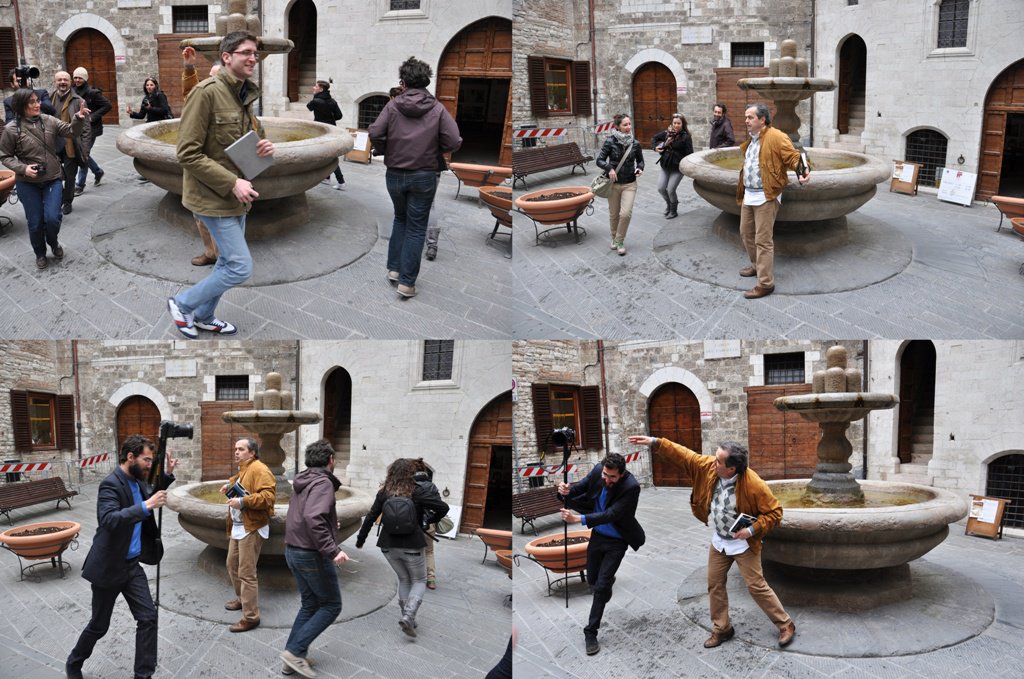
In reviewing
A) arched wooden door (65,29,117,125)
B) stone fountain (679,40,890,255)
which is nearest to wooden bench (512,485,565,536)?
stone fountain (679,40,890,255)

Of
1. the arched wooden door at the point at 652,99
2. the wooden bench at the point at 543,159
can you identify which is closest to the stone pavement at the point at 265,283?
the wooden bench at the point at 543,159

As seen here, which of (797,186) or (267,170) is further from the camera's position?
(797,186)

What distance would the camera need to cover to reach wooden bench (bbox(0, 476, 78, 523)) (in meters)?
10.7

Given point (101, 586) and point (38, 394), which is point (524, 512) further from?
point (38, 394)

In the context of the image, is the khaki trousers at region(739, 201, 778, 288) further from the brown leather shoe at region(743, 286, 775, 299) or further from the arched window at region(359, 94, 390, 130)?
the arched window at region(359, 94, 390, 130)

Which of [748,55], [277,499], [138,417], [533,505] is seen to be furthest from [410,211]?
[748,55]

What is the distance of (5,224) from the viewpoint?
919 centimetres

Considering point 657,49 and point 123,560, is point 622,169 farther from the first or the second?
point 657,49

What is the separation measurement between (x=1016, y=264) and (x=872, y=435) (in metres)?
3.61

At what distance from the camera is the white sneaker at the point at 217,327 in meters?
6.89

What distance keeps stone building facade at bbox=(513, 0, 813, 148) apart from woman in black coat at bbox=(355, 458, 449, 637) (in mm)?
13142

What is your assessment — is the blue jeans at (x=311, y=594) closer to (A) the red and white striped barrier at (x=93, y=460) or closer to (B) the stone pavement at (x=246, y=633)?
(B) the stone pavement at (x=246, y=633)

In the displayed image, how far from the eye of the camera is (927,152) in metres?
16.3

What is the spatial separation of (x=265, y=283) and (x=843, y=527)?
16.4 feet
